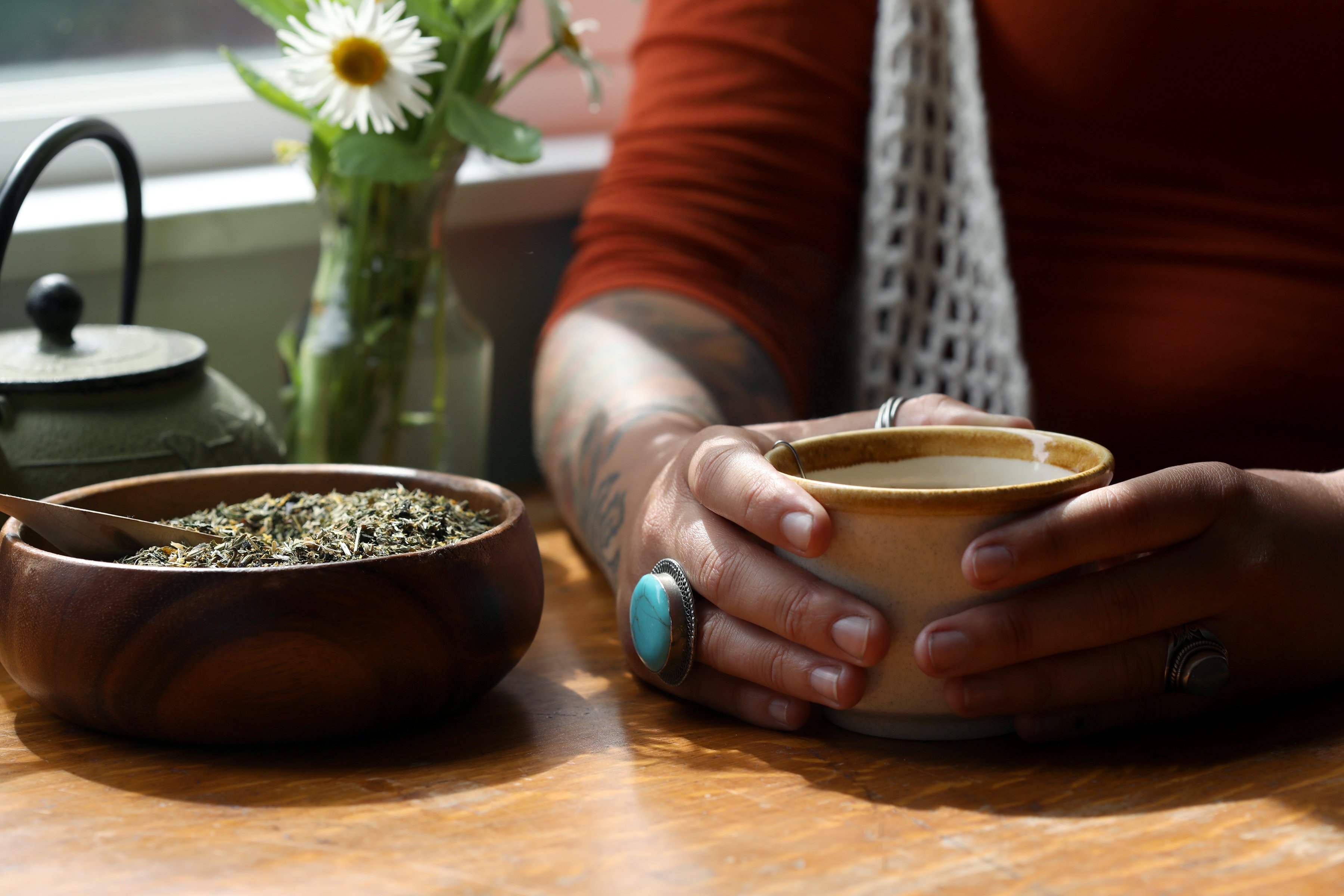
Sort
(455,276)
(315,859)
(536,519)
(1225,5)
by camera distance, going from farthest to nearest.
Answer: (455,276) → (536,519) → (1225,5) → (315,859)

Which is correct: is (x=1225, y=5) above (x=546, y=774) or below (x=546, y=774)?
above

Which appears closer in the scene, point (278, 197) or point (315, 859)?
point (315, 859)

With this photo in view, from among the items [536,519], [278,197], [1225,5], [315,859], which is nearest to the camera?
[315,859]

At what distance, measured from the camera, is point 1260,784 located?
45 cm

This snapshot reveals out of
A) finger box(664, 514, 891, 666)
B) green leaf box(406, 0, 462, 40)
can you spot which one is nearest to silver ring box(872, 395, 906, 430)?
finger box(664, 514, 891, 666)

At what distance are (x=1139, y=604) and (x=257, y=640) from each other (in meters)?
0.35

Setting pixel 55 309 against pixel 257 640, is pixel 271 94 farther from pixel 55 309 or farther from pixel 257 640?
pixel 257 640

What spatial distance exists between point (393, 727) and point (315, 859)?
4.0 inches

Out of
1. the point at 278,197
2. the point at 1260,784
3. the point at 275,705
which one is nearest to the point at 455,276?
the point at 278,197

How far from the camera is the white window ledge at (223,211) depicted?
2.98 ft

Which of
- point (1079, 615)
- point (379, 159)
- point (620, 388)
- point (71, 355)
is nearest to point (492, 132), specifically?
point (379, 159)

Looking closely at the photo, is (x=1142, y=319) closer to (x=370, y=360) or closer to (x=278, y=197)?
(x=370, y=360)

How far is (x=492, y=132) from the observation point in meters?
0.77

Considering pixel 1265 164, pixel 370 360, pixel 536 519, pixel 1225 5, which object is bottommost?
pixel 536 519
